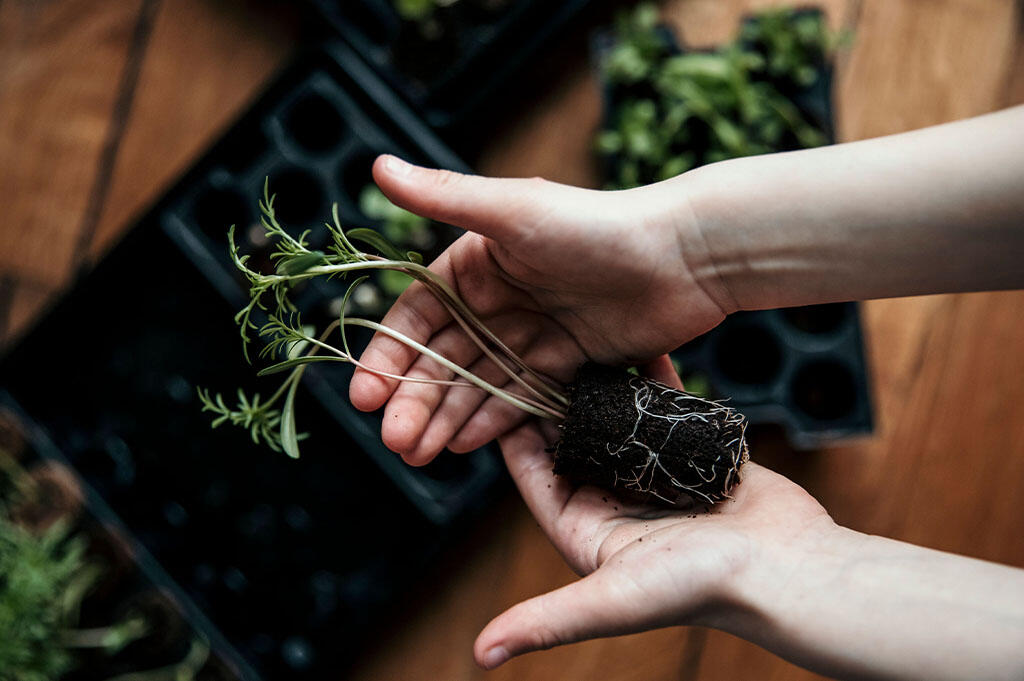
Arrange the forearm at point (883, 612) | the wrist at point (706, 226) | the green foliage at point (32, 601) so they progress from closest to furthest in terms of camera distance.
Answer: the forearm at point (883, 612)
the wrist at point (706, 226)
the green foliage at point (32, 601)

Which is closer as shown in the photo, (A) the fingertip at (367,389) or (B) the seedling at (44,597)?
(A) the fingertip at (367,389)

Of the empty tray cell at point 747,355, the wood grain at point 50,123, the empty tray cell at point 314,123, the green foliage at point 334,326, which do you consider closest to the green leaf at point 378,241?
the green foliage at point 334,326

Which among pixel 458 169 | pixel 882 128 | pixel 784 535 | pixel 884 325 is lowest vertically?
pixel 884 325

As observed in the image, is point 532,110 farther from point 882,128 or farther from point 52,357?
point 52,357

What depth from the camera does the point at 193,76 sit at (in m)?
1.40

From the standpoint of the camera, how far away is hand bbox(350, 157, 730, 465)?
2.63 feet

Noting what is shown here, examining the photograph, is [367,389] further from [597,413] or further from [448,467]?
[448,467]

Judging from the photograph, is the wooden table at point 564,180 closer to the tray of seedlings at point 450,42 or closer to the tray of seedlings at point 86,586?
the tray of seedlings at point 450,42

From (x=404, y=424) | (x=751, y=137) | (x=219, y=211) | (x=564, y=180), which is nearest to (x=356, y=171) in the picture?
(x=219, y=211)

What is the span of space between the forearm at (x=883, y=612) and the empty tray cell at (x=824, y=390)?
54 cm

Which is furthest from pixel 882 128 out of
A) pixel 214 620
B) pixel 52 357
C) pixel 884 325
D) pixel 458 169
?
pixel 52 357

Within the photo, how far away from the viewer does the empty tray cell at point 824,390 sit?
123 centimetres

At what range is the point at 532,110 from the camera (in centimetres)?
137

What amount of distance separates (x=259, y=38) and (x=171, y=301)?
57 centimetres
